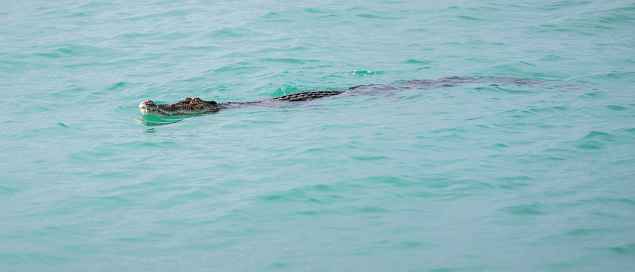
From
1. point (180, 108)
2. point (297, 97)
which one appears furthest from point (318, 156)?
point (180, 108)

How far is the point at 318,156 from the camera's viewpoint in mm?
6727

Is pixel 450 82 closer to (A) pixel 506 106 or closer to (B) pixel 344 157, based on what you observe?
(A) pixel 506 106

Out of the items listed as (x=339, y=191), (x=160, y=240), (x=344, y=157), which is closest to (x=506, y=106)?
(x=344, y=157)

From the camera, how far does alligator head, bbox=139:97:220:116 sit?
8133 mm

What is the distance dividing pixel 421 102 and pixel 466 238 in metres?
4.38

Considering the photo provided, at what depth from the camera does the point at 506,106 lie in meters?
8.57

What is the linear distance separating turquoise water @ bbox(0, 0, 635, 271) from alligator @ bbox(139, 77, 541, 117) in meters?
0.26

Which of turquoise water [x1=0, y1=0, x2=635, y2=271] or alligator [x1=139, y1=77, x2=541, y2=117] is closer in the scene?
turquoise water [x1=0, y1=0, x2=635, y2=271]

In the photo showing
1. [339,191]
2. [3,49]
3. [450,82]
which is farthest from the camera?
[3,49]

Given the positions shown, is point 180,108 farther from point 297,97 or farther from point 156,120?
point 297,97

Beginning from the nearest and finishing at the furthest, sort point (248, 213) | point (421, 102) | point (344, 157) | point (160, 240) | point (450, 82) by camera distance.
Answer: point (160, 240), point (248, 213), point (344, 157), point (421, 102), point (450, 82)

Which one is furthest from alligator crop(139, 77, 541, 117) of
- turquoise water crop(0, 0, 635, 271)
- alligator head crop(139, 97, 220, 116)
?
turquoise water crop(0, 0, 635, 271)

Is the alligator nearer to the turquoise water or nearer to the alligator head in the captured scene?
the alligator head

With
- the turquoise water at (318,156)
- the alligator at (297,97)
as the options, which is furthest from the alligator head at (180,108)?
the turquoise water at (318,156)
